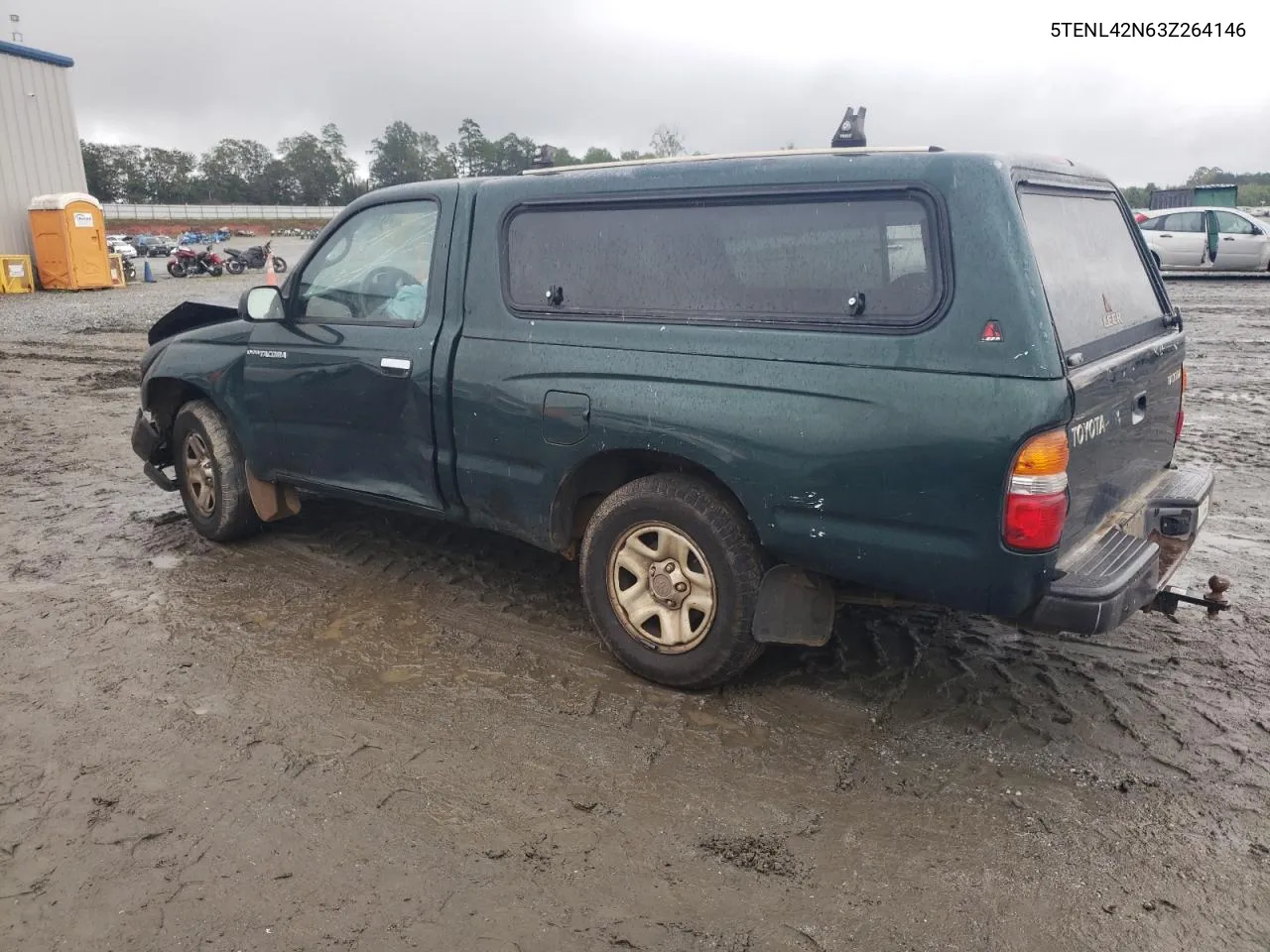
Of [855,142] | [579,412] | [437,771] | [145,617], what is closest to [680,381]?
[579,412]

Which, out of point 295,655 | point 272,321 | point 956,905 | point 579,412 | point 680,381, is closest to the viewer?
point 956,905

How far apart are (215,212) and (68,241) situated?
207ft

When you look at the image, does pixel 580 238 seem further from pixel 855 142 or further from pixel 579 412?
pixel 855 142

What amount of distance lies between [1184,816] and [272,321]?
4.25m

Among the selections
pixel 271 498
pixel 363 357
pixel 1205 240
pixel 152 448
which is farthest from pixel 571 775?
pixel 1205 240

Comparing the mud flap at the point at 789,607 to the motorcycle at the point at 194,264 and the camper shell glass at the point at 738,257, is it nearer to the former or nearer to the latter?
the camper shell glass at the point at 738,257

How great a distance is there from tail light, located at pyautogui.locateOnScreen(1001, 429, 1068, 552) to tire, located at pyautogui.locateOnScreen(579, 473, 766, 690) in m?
0.91

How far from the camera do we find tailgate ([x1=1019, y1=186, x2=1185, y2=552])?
3059 millimetres

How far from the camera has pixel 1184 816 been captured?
2.93 m

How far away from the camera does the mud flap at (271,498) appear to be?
5.14m

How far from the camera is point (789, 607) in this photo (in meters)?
3.46

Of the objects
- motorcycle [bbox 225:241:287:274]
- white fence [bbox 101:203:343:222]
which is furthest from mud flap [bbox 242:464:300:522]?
white fence [bbox 101:203:343:222]

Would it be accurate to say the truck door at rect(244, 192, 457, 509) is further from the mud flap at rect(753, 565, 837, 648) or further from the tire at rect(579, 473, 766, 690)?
the mud flap at rect(753, 565, 837, 648)

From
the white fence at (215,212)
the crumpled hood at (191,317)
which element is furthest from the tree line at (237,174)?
the crumpled hood at (191,317)
